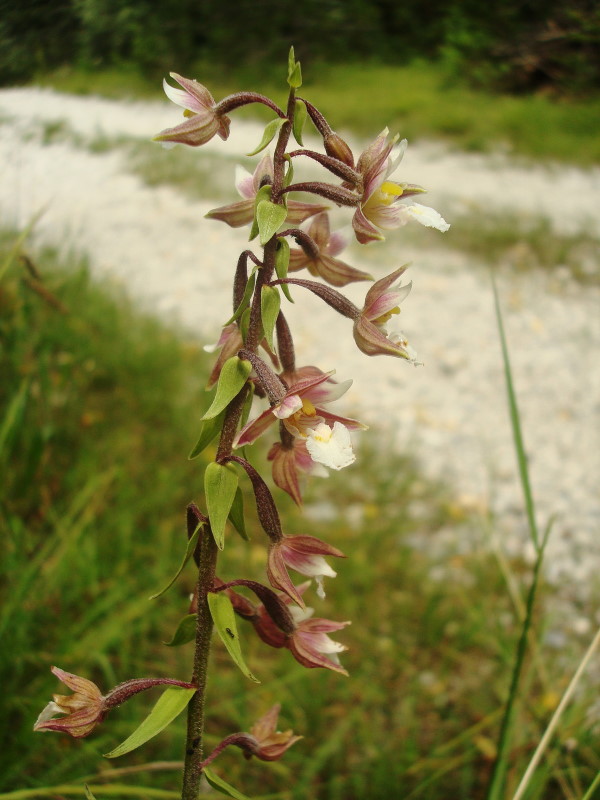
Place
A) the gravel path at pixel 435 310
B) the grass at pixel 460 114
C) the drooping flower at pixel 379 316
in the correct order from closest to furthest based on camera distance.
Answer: the drooping flower at pixel 379 316
the gravel path at pixel 435 310
the grass at pixel 460 114

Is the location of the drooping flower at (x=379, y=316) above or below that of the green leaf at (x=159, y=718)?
above

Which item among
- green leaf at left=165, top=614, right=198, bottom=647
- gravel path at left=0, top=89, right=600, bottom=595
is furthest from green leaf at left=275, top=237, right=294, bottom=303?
gravel path at left=0, top=89, right=600, bottom=595

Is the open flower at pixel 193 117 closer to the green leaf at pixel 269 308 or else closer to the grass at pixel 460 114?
the green leaf at pixel 269 308

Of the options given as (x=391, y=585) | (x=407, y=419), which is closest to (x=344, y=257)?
(x=407, y=419)

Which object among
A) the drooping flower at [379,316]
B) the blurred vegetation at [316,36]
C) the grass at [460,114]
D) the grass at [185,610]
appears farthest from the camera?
the grass at [460,114]

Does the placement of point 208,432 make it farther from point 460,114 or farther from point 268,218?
point 460,114

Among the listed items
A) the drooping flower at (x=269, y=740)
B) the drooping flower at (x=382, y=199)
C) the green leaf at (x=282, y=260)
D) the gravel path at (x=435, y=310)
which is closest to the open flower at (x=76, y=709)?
the drooping flower at (x=269, y=740)

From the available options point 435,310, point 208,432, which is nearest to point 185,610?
point 208,432
